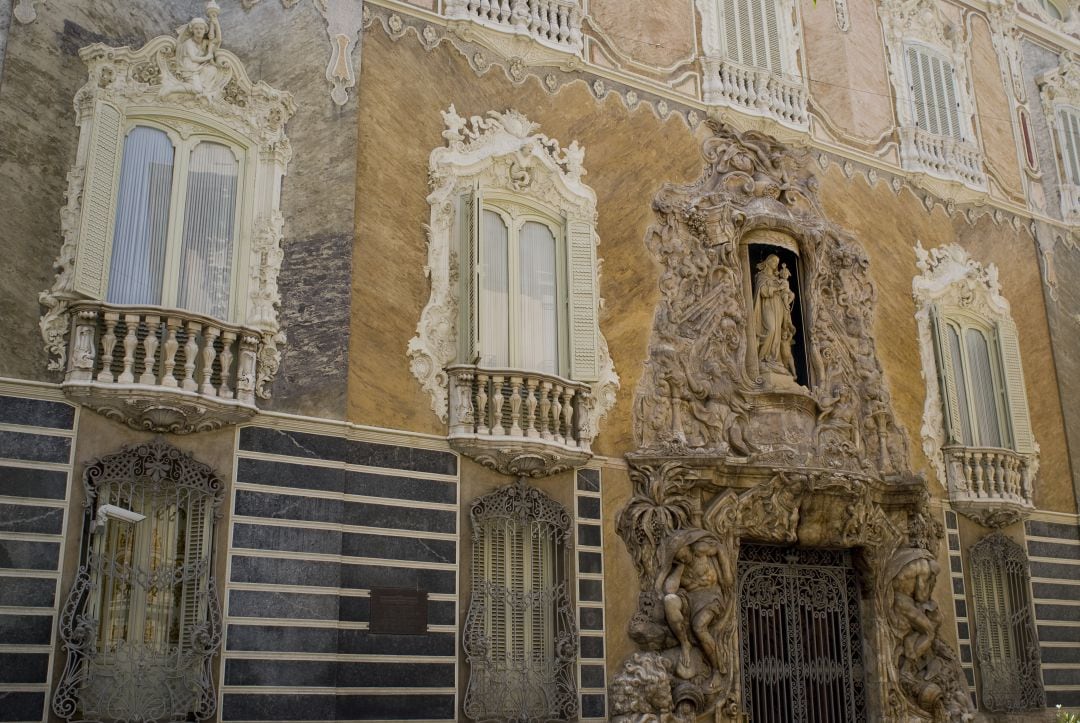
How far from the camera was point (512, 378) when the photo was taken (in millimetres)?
13805

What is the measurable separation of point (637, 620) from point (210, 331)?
6.14m

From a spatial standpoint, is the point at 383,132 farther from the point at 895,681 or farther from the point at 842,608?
the point at 895,681

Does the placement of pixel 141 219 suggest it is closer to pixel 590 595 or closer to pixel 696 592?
pixel 590 595

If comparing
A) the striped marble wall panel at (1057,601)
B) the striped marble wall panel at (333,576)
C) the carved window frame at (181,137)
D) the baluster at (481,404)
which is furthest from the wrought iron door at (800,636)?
the carved window frame at (181,137)

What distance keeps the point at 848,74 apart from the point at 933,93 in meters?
2.37

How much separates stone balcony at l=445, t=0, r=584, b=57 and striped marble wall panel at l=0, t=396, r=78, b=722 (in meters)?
7.17

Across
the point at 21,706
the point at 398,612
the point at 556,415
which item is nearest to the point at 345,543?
the point at 398,612

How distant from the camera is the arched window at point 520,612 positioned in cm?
1300

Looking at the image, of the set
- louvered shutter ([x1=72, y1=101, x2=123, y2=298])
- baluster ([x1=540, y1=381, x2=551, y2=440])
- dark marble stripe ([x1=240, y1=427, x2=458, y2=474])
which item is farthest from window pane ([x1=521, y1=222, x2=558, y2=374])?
louvered shutter ([x1=72, y1=101, x2=123, y2=298])

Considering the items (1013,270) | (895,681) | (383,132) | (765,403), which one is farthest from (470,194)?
(1013,270)

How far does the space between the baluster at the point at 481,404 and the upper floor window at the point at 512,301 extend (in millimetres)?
14

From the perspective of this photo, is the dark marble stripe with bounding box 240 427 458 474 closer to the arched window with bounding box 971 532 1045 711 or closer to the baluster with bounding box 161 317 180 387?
the baluster with bounding box 161 317 180 387

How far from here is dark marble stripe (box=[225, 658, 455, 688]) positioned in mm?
11461

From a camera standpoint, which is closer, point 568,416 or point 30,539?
point 30,539
